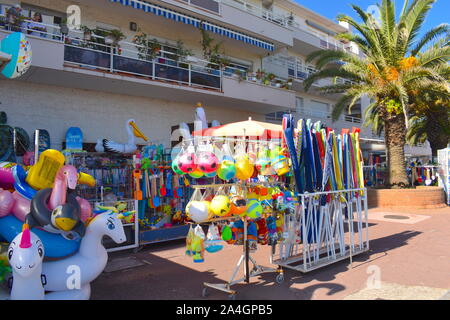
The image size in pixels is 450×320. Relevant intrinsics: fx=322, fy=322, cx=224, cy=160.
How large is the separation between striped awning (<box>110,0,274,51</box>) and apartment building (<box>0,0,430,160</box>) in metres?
0.04

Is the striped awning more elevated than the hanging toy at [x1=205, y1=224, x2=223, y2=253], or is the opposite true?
the striped awning

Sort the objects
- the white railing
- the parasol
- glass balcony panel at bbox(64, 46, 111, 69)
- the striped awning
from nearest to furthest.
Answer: the parasol < glass balcony panel at bbox(64, 46, 111, 69) < the striped awning < the white railing

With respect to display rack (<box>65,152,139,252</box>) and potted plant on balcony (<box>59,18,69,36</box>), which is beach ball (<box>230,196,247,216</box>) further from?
potted plant on balcony (<box>59,18,69,36</box>)

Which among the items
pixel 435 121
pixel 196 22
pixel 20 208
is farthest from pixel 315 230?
pixel 435 121

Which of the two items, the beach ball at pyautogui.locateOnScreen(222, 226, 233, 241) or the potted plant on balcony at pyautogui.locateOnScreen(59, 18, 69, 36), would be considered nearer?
the beach ball at pyautogui.locateOnScreen(222, 226, 233, 241)

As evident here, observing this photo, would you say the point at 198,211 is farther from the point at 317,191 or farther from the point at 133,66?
the point at 133,66

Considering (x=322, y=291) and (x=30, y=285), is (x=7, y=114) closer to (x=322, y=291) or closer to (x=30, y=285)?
(x=30, y=285)

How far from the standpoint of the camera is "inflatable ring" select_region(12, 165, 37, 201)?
14.4 ft

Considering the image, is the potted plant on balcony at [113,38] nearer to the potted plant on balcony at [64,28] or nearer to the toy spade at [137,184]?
the potted plant on balcony at [64,28]

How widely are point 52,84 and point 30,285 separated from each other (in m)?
9.03

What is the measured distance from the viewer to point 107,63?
10688mm

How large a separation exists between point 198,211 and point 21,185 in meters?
2.52

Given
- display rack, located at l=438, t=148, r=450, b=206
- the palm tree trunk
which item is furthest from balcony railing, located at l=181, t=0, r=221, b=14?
display rack, located at l=438, t=148, r=450, b=206
